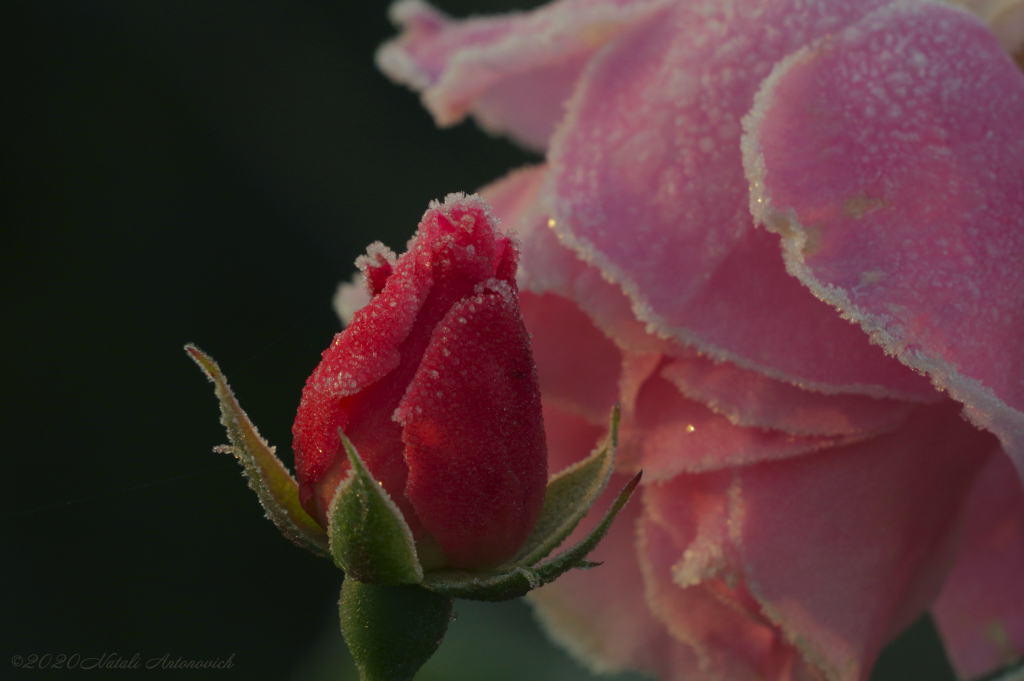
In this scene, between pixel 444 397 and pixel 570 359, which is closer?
pixel 444 397

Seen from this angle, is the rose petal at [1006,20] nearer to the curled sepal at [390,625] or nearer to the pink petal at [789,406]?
the pink petal at [789,406]

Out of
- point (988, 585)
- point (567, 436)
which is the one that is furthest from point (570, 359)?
point (988, 585)

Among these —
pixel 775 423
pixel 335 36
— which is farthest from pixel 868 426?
pixel 335 36

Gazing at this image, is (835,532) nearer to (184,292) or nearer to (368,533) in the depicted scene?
(368,533)

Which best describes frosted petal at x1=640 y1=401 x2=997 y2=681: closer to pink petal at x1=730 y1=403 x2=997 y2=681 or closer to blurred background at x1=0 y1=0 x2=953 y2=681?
pink petal at x1=730 y1=403 x2=997 y2=681

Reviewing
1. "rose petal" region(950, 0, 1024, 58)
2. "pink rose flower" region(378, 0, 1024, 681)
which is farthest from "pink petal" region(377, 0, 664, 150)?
"rose petal" region(950, 0, 1024, 58)

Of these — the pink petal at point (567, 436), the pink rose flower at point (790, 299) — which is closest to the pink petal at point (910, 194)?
the pink rose flower at point (790, 299)
